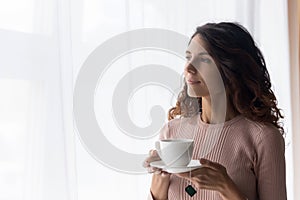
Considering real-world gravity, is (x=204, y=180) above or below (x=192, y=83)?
below

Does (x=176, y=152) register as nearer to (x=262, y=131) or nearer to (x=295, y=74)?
(x=262, y=131)

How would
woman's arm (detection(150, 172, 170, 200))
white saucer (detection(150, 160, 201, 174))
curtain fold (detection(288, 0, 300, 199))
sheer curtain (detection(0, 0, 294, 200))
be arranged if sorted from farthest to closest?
curtain fold (detection(288, 0, 300, 199))
woman's arm (detection(150, 172, 170, 200))
sheer curtain (detection(0, 0, 294, 200))
white saucer (detection(150, 160, 201, 174))

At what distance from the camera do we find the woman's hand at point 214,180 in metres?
0.99

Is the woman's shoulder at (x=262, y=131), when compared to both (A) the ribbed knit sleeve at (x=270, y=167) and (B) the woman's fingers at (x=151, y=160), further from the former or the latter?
(B) the woman's fingers at (x=151, y=160)

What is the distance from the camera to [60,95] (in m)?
1.16

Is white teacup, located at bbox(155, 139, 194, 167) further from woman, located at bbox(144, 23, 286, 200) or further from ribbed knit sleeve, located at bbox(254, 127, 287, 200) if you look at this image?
ribbed knit sleeve, located at bbox(254, 127, 287, 200)

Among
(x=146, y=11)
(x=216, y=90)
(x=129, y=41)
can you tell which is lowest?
(x=216, y=90)

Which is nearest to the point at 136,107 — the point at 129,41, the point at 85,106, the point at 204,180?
the point at 129,41

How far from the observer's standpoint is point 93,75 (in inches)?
40.9

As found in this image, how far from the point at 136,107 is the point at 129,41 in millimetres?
195

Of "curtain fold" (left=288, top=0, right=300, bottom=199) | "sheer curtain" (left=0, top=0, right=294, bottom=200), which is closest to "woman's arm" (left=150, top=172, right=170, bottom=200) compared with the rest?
"sheer curtain" (left=0, top=0, right=294, bottom=200)

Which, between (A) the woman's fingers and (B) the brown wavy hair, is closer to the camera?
(A) the woman's fingers

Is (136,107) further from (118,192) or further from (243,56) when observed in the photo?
(243,56)

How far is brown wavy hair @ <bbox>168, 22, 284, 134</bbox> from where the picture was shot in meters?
1.17
